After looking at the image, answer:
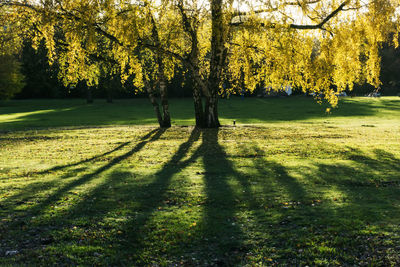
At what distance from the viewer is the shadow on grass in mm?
5184

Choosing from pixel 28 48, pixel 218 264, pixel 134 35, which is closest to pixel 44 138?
pixel 134 35

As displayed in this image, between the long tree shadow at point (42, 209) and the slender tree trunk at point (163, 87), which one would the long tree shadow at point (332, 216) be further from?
the slender tree trunk at point (163, 87)

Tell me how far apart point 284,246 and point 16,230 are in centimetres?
409

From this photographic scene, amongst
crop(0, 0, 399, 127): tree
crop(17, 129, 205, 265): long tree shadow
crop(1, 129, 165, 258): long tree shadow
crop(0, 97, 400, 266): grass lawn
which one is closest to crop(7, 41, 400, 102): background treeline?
crop(0, 0, 399, 127): tree

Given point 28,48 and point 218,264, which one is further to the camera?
point 28,48

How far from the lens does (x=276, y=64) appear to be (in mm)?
14977

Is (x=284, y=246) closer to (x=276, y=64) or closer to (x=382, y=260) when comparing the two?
(x=382, y=260)

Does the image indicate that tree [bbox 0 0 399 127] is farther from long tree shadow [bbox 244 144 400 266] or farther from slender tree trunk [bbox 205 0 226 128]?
long tree shadow [bbox 244 144 400 266]

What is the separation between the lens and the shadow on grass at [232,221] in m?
5.18

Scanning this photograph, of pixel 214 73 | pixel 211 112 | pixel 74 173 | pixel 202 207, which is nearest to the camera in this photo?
pixel 202 207

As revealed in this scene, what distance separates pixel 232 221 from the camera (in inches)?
253

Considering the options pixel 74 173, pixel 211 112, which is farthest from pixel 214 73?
pixel 74 173

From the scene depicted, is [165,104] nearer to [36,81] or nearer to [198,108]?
[198,108]

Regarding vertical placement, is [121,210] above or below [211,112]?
below
